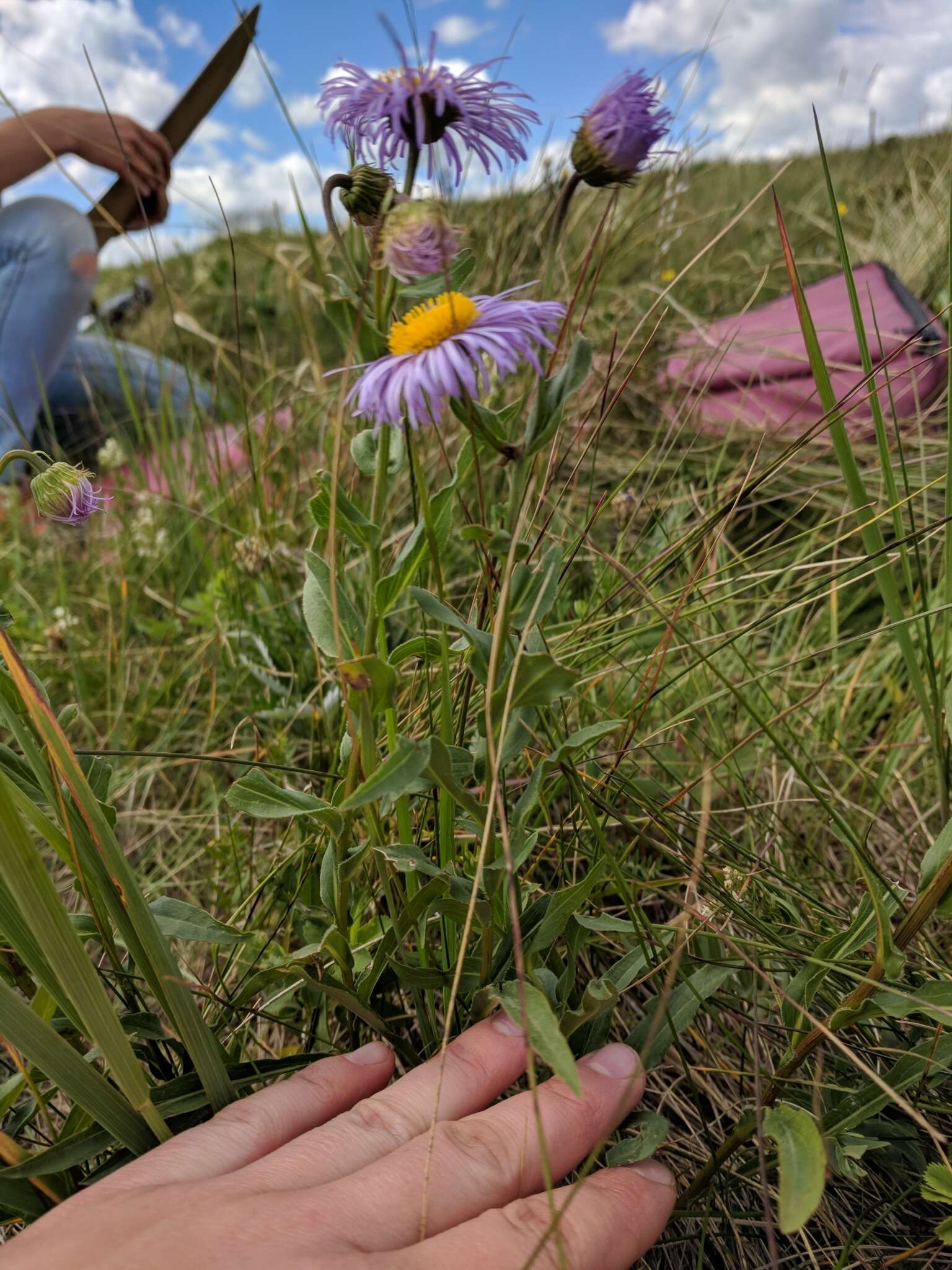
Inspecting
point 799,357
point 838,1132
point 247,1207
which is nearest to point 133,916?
point 247,1207

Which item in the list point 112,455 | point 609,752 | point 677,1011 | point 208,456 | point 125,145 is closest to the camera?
point 677,1011

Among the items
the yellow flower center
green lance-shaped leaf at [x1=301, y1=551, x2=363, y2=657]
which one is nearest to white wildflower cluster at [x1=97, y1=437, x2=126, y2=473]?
green lance-shaped leaf at [x1=301, y1=551, x2=363, y2=657]

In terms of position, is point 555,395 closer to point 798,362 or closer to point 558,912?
point 558,912

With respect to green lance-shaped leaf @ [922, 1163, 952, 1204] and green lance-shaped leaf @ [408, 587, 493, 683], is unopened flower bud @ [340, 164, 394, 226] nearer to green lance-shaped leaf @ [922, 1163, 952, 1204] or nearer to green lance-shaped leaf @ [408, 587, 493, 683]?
green lance-shaped leaf @ [408, 587, 493, 683]

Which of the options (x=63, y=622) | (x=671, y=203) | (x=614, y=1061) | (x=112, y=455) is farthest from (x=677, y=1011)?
(x=671, y=203)

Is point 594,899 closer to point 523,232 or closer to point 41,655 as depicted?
point 41,655

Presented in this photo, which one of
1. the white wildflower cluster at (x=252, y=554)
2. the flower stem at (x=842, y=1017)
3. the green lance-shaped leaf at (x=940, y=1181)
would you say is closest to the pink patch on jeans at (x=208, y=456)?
the white wildflower cluster at (x=252, y=554)
